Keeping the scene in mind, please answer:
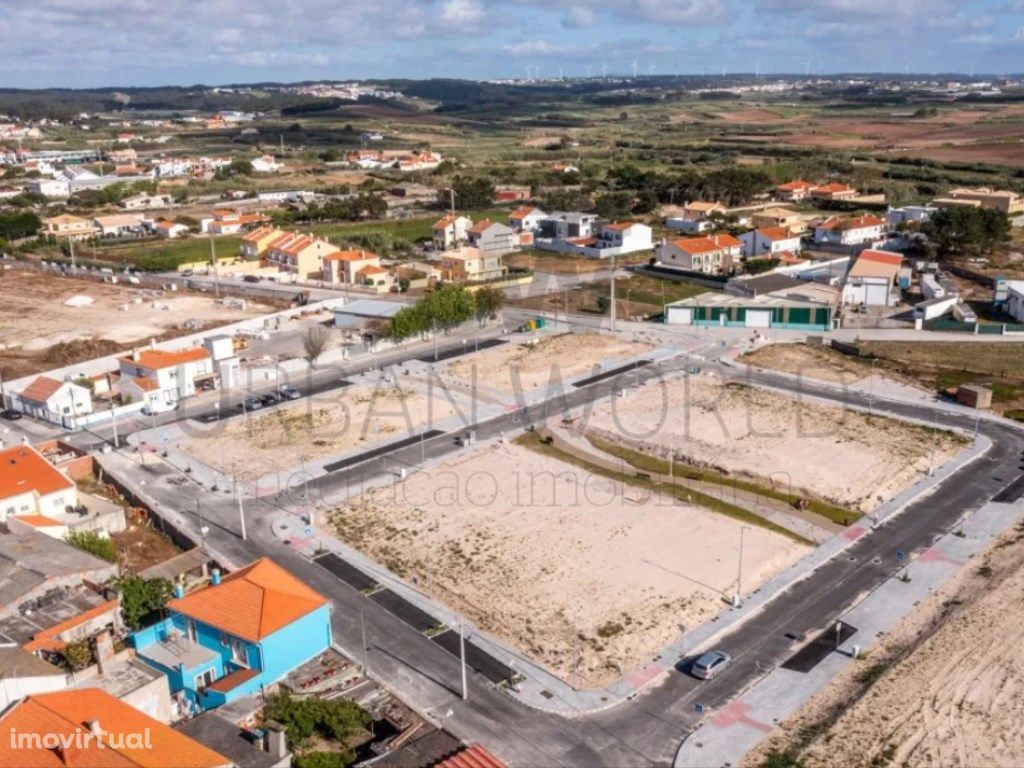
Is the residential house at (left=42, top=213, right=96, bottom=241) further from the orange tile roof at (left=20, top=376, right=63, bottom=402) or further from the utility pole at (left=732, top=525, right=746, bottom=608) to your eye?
the utility pole at (left=732, top=525, right=746, bottom=608)

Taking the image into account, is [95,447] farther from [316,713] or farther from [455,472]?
[316,713]

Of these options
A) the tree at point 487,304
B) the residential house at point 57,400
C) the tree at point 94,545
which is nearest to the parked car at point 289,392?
the residential house at point 57,400

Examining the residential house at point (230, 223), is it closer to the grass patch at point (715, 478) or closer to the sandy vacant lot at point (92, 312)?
the sandy vacant lot at point (92, 312)

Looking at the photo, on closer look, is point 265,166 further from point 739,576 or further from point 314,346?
point 739,576

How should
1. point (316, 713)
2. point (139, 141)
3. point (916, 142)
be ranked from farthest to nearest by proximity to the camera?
point (139, 141) < point (916, 142) < point (316, 713)

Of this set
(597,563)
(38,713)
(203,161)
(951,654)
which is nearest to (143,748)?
(38,713)

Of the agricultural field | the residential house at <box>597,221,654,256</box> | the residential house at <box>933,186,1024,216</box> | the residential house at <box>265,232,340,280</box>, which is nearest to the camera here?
the agricultural field

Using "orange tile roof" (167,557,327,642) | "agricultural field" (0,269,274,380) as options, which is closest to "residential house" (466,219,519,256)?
"agricultural field" (0,269,274,380)
